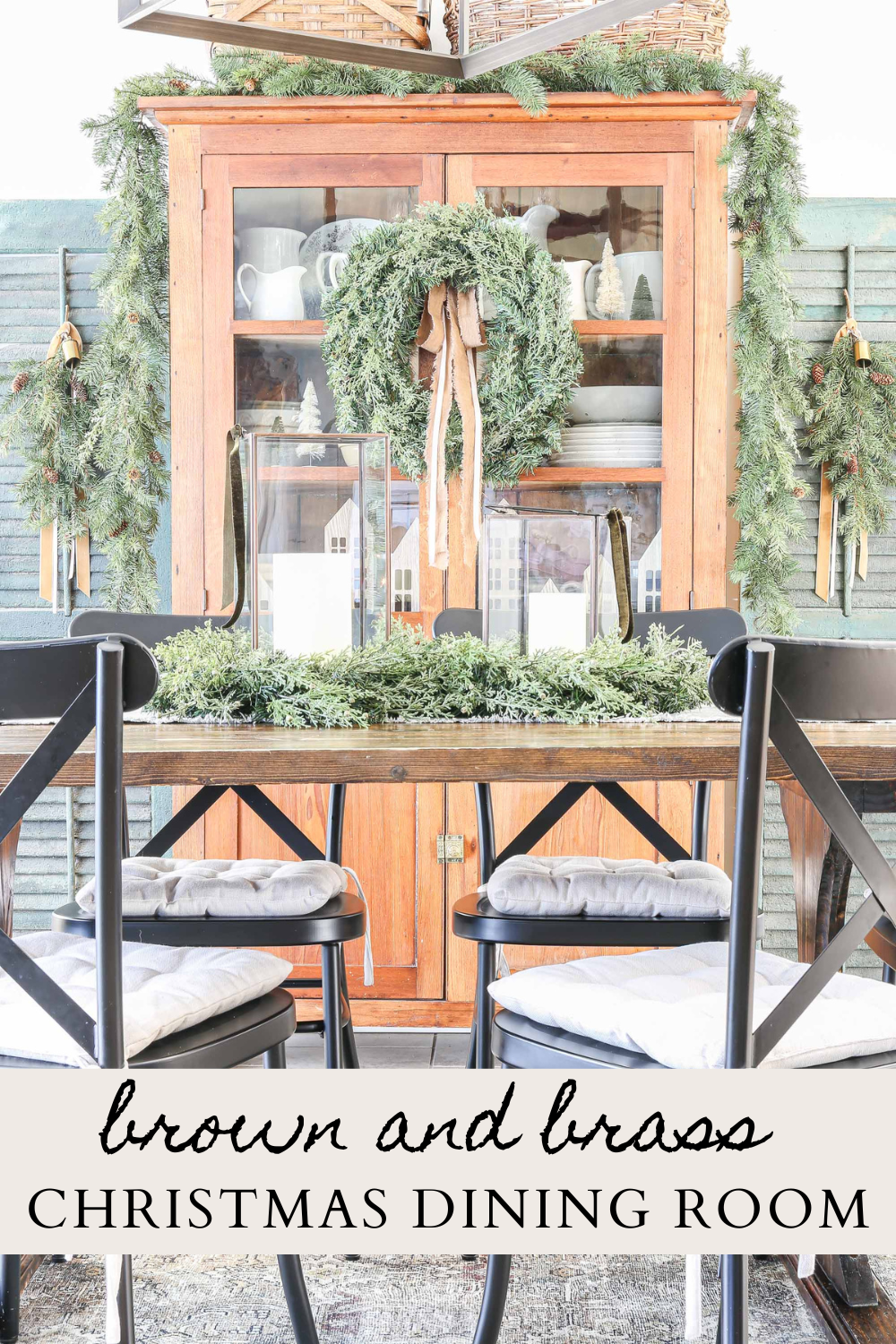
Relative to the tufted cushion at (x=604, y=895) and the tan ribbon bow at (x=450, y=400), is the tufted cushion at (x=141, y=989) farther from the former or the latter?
the tan ribbon bow at (x=450, y=400)

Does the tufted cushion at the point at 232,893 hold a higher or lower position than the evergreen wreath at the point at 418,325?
lower

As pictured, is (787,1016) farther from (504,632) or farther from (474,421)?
(474,421)

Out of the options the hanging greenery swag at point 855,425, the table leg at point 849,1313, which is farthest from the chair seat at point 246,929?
the hanging greenery swag at point 855,425

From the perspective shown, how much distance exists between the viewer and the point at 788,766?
2.92 feet

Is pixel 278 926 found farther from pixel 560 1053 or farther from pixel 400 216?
pixel 400 216

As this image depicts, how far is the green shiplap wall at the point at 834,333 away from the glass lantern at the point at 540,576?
56.2 inches

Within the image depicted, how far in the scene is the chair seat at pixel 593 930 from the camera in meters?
1.32

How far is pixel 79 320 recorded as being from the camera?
2.73 m

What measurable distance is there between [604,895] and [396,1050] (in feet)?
3.70

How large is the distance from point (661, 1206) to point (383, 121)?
7.26ft

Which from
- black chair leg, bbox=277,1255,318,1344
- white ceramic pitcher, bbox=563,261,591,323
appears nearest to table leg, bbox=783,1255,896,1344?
black chair leg, bbox=277,1255,318,1344

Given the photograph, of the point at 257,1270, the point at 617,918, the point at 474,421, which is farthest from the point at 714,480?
the point at 257,1270

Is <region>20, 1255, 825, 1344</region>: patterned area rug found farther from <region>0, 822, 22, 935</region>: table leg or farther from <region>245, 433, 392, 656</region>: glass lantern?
<region>245, 433, 392, 656</region>: glass lantern

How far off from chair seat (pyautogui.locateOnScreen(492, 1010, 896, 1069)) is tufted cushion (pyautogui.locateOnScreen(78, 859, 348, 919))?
0.38 metres
